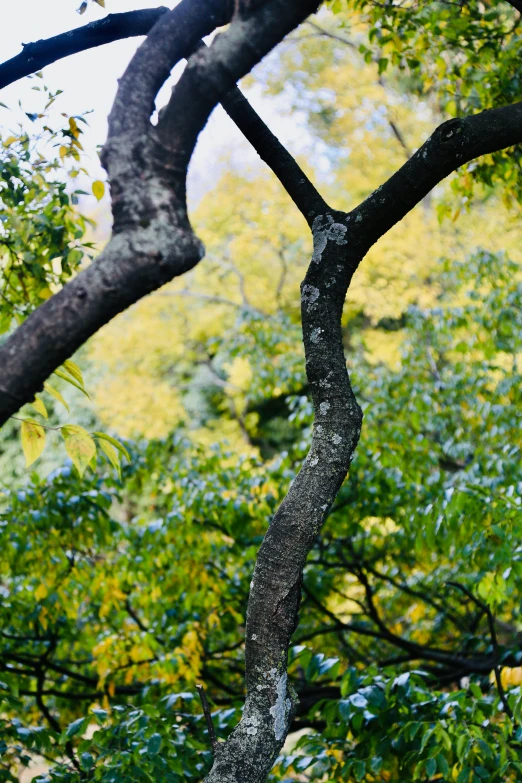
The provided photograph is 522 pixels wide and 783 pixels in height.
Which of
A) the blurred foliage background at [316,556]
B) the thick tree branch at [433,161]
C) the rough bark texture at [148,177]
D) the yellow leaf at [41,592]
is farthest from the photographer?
the yellow leaf at [41,592]

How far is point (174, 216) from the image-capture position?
4.37 ft

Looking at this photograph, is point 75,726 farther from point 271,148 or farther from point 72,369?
point 271,148

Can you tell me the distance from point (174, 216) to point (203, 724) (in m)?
2.42

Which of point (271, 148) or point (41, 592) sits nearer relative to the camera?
point (271, 148)

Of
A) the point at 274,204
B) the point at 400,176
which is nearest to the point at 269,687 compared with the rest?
the point at 400,176

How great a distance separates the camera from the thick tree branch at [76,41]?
1688 mm

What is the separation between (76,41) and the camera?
5.68ft

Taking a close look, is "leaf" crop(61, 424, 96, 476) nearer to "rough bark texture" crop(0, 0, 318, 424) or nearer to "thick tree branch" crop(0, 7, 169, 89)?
"rough bark texture" crop(0, 0, 318, 424)

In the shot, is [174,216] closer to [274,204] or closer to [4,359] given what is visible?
[4,359]

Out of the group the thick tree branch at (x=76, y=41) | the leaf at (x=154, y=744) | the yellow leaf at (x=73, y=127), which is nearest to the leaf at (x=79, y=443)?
the thick tree branch at (x=76, y=41)

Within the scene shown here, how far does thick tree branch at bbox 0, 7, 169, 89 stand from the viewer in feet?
5.54

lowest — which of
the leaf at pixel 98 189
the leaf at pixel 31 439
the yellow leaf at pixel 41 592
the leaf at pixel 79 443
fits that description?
the leaf at pixel 79 443

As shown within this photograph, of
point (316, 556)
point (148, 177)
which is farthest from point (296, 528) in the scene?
point (316, 556)

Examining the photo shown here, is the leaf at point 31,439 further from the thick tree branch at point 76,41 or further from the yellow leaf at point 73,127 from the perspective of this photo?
the yellow leaf at point 73,127
